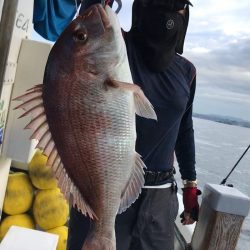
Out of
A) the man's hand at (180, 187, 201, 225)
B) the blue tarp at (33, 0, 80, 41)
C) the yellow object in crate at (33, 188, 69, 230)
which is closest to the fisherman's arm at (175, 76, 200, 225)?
the man's hand at (180, 187, 201, 225)

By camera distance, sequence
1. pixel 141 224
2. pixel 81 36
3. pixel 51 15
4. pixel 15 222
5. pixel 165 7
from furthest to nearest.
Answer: pixel 15 222, pixel 51 15, pixel 141 224, pixel 165 7, pixel 81 36

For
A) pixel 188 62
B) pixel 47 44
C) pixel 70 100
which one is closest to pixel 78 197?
pixel 70 100

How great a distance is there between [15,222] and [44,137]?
7.58 feet

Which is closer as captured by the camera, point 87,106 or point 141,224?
point 87,106

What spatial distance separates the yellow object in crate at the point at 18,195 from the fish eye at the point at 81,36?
7.84ft

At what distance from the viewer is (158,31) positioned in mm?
1904

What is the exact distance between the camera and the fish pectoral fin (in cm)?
121

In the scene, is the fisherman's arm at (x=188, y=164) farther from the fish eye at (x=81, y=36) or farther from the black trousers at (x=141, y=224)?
the fish eye at (x=81, y=36)

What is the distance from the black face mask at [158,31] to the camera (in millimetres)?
1894

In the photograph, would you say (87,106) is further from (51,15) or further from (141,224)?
(51,15)

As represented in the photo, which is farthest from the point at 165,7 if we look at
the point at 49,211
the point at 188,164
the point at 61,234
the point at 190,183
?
the point at 61,234

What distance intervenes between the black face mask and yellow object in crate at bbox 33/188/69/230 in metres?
1.85

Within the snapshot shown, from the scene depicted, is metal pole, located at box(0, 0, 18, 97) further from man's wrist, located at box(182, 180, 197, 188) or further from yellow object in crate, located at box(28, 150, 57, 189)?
man's wrist, located at box(182, 180, 197, 188)

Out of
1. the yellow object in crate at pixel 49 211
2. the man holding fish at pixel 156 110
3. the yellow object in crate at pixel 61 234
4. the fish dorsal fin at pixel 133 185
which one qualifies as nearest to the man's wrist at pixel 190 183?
the man holding fish at pixel 156 110
